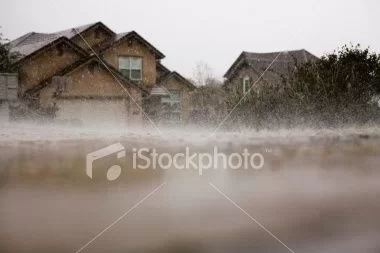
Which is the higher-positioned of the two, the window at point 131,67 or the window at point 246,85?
the window at point 131,67

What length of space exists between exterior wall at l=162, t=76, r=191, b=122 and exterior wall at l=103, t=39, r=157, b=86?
0.05 m

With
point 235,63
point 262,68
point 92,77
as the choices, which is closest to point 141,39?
point 92,77

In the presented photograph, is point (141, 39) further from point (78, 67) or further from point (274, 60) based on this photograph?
point (274, 60)

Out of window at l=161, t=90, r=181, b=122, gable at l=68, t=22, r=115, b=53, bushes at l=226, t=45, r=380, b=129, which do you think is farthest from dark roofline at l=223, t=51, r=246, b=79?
gable at l=68, t=22, r=115, b=53

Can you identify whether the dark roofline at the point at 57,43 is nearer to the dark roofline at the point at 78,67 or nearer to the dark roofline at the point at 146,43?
the dark roofline at the point at 78,67

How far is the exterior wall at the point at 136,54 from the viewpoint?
70.4 inches

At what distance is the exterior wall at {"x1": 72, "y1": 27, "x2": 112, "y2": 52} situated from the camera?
69.9 inches

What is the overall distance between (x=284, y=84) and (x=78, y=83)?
842mm

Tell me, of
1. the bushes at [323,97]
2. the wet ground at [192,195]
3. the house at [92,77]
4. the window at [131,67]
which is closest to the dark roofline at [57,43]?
the house at [92,77]

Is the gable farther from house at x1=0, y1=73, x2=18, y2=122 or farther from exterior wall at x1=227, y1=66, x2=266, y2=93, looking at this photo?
exterior wall at x1=227, y1=66, x2=266, y2=93

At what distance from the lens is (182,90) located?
5.89 feet

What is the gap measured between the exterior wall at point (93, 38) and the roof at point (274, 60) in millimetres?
509

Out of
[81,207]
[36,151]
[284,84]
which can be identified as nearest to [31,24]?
[36,151]

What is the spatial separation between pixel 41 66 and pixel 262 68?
0.88 m
